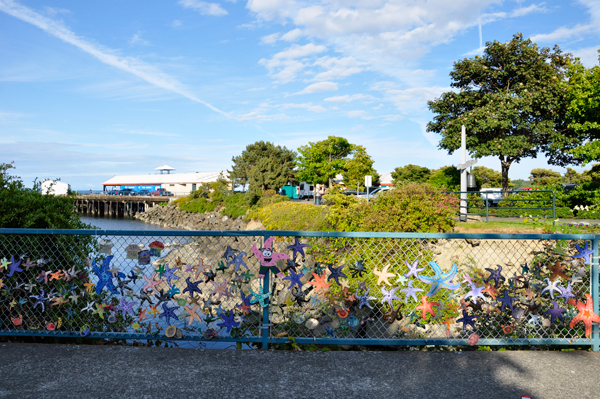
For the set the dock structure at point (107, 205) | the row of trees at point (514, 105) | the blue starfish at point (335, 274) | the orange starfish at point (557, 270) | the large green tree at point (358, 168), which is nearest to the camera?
the blue starfish at point (335, 274)

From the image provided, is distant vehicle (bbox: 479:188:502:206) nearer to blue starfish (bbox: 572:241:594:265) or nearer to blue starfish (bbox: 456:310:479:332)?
blue starfish (bbox: 572:241:594:265)

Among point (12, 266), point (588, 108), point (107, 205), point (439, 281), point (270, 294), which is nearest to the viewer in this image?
point (439, 281)

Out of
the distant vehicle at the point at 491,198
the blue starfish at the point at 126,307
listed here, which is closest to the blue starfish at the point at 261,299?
the blue starfish at the point at 126,307

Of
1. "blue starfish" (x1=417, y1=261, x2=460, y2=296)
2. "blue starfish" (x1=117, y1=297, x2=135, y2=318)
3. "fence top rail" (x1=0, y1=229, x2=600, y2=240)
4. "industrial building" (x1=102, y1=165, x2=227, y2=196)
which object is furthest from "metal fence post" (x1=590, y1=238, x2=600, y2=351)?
"industrial building" (x1=102, y1=165, x2=227, y2=196)

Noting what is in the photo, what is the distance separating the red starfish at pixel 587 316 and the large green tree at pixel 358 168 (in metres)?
45.0

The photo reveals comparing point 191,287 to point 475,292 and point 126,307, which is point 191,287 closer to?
point 126,307

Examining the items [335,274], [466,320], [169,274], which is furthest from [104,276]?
[466,320]

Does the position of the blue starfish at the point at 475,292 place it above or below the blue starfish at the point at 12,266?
below

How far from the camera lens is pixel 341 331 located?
3943 millimetres

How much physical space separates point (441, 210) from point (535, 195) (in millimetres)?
11704

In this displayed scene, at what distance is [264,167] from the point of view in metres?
42.2

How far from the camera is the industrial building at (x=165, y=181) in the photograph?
79375 mm

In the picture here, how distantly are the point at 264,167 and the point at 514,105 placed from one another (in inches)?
999

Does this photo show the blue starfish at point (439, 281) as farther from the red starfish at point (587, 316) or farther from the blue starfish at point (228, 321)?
the blue starfish at point (228, 321)
